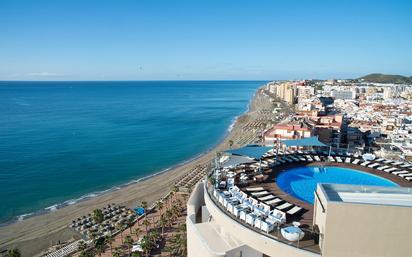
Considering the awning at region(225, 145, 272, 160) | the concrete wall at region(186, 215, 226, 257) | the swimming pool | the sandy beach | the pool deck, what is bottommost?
the sandy beach

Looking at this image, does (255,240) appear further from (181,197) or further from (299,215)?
(181,197)

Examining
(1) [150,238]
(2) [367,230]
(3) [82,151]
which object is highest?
(2) [367,230]

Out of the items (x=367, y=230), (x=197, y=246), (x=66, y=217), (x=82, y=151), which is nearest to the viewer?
(x=367, y=230)

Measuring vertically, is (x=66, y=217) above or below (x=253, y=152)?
below

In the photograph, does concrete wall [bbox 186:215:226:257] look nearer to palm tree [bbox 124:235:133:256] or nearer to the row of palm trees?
the row of palm trees

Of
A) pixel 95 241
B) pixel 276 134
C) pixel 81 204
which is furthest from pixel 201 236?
pixel 276 134

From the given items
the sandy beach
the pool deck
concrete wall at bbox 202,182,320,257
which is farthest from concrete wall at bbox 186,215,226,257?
the sandy beach

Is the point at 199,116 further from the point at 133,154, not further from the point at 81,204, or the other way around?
the point at 81,204

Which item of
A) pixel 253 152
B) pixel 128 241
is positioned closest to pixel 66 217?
pixel 128 241

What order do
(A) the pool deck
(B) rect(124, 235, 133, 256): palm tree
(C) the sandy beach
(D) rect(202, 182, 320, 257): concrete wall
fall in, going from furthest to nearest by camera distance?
(C) the sandy beach, (B) rect(124, 235, 133, 256): palm tree, (A) the pool deck, (D) rect(202, 182, 320, 257): concrete wall
